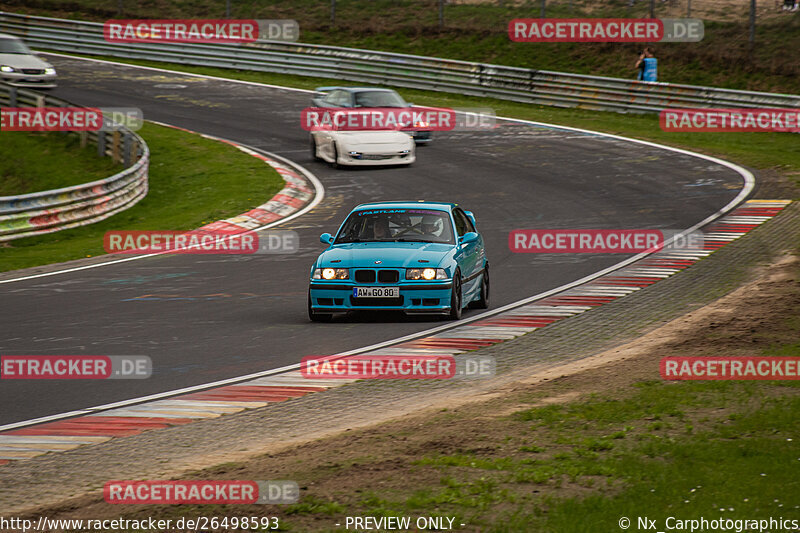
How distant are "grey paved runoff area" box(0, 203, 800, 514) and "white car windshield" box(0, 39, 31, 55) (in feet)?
89.4

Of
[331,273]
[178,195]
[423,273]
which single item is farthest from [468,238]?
[178,195]

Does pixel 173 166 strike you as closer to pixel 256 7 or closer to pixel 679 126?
pixel 679 126

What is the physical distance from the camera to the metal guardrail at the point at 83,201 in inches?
787

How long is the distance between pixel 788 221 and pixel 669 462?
13.5 metres

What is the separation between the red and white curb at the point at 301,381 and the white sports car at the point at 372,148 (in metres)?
9.70

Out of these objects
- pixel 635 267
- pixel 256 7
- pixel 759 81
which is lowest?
pixel 635 267

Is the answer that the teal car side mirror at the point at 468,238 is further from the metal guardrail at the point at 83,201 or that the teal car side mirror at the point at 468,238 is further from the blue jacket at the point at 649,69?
the blue jacket at the point at 649,69

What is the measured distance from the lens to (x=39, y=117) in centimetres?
2967

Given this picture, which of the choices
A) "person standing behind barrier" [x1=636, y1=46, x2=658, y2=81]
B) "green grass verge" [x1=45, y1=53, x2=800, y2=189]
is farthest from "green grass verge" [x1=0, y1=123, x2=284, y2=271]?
"person standing behind barrier" [x1=636, y1=46, x2=658, y2=81]

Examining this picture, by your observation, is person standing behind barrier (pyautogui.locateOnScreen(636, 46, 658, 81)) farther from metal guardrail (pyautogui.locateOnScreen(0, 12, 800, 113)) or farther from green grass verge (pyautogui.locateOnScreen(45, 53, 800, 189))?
green grass verge (pyautogui.locateOnScreen(45, 53, 800, 189))

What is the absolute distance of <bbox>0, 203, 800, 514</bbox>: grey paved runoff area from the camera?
683cm

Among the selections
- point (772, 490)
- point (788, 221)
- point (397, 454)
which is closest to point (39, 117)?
point (788, 221)

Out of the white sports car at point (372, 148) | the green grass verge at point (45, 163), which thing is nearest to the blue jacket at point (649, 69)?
the white sports car at point (372, 148)

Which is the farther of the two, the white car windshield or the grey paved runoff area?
the white car windshield
